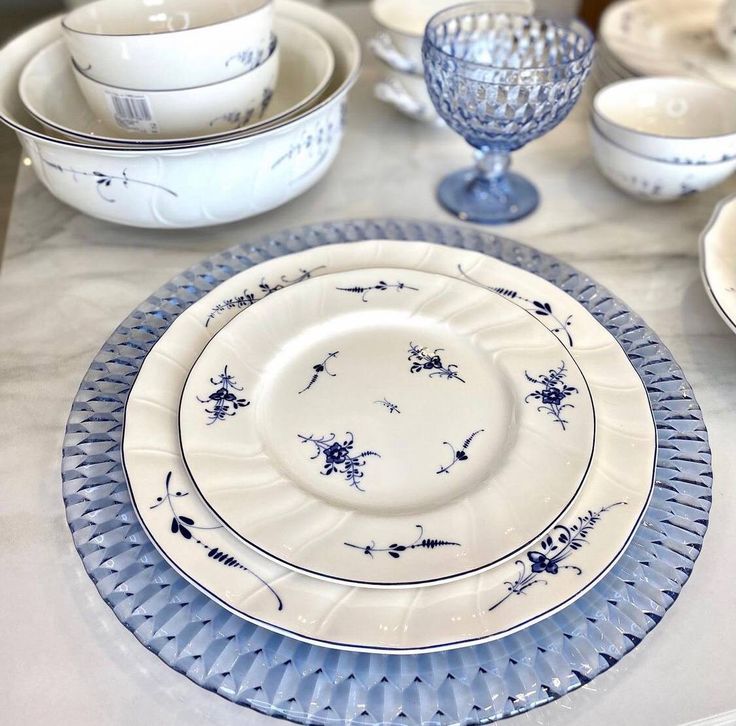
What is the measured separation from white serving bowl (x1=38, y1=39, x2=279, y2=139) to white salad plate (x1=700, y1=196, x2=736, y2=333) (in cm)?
36

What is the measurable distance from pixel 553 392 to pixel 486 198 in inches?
10.8

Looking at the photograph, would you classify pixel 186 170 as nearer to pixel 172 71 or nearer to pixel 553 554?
pixel 172 71

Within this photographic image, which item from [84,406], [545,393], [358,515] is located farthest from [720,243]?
[84,406]

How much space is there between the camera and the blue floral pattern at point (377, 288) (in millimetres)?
488

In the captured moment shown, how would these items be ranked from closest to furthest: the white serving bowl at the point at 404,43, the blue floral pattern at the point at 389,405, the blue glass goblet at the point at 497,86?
the blue floral pattern at the point at 389,405
the blue glass goblet at the point at 497,86
the white serving bowl at the point at 404,43

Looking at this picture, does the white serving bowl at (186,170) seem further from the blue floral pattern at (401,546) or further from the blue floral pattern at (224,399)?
the blue floral pattern at (401,546)

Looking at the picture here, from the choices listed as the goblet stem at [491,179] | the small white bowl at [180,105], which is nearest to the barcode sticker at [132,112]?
the small white bowl at [180,105]

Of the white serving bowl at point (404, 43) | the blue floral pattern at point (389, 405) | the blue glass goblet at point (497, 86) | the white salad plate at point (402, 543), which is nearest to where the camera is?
the white salad plate at point (402, 543)

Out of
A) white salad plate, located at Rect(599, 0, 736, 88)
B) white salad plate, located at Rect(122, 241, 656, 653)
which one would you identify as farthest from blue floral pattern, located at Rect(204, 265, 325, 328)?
A: white salad plate, located at Rect(599, 0, 736, 88)

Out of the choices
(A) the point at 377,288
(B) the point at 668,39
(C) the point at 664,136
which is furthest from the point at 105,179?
(B) the point at 668,39

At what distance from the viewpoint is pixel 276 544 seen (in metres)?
0.35

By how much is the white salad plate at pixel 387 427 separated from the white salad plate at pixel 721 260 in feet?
0.43

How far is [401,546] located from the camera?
354 millimetres

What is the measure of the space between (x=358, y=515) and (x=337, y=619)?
0.19 ft
